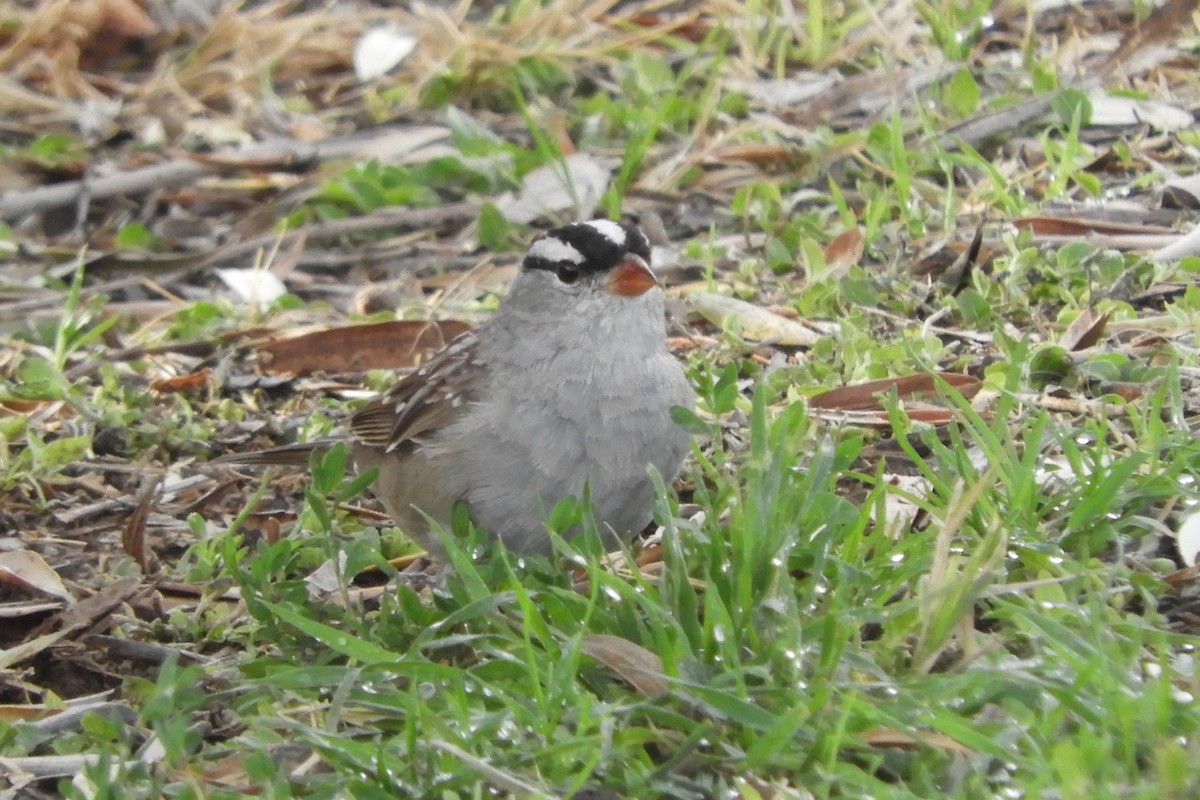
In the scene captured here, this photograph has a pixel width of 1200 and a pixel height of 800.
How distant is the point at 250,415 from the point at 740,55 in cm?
291

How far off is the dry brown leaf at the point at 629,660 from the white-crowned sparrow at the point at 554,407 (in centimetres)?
62

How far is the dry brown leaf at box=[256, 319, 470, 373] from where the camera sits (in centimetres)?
558

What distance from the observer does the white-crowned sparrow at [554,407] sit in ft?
12.8

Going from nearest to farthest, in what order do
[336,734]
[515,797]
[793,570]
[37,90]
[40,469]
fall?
[515,797] → [336,734] → [793,570] → [40,469] → [37,90]

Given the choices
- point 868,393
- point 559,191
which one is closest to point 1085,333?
point 868,393

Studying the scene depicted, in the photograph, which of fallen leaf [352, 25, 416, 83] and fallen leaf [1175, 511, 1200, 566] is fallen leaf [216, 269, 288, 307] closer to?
fallen leaf [352, 25, 416, 83]

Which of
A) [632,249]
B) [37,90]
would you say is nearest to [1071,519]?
[632,249]

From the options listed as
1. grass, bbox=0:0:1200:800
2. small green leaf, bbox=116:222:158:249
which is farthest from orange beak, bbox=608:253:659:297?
small green leaf, bbox=116:222:158:249

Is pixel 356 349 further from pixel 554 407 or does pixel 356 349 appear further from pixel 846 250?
pixel 554 407

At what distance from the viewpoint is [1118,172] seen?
18.5 ft

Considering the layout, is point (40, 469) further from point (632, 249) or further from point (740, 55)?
point (740, 55)

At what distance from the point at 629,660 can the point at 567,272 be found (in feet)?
4.60

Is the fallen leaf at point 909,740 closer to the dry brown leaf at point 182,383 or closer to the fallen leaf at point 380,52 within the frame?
the dry brown leaf at point 182,383

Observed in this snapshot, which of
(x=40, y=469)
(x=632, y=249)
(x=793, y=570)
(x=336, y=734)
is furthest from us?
(x=40, y=469)
